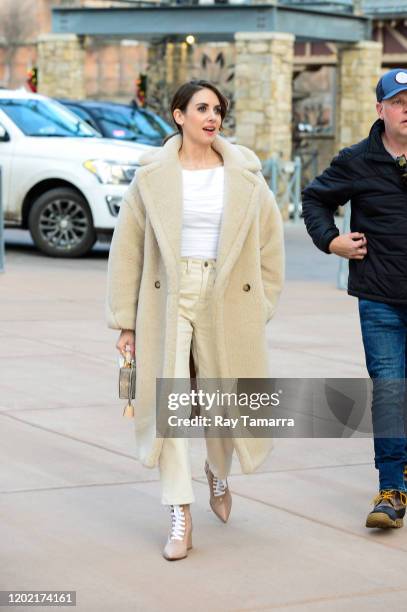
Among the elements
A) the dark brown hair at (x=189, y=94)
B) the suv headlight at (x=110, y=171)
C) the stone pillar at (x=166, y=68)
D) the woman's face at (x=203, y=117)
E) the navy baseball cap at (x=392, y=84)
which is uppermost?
the stone pillar at (x=166, y=68)

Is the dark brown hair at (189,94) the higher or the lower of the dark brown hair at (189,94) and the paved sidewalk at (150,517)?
the higher

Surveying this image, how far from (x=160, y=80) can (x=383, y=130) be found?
33.0 meters

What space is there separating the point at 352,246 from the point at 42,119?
1273 centimetres

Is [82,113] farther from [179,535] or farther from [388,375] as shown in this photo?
[179,535]

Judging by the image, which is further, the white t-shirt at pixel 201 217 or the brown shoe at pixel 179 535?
the white t-shirt at pixel 201 217

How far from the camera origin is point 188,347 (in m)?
6.01

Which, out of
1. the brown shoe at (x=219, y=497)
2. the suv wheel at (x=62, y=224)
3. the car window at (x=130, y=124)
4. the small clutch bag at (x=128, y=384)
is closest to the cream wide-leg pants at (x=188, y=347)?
the small clutch bag at (x=128, y=384)

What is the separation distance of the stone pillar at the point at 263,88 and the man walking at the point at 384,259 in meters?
23.5

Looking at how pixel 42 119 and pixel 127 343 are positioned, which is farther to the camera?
pixel 42 119

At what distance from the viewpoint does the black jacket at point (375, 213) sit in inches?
249

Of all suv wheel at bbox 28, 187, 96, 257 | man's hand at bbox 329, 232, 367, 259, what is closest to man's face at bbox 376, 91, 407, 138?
man's hand at bbox 329, 232, 367, 259

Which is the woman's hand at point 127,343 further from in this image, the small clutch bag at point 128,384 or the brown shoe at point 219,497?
the brown shoe at point 219,497

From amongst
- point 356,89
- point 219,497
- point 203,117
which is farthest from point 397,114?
point 356,89

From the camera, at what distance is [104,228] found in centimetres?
1733
